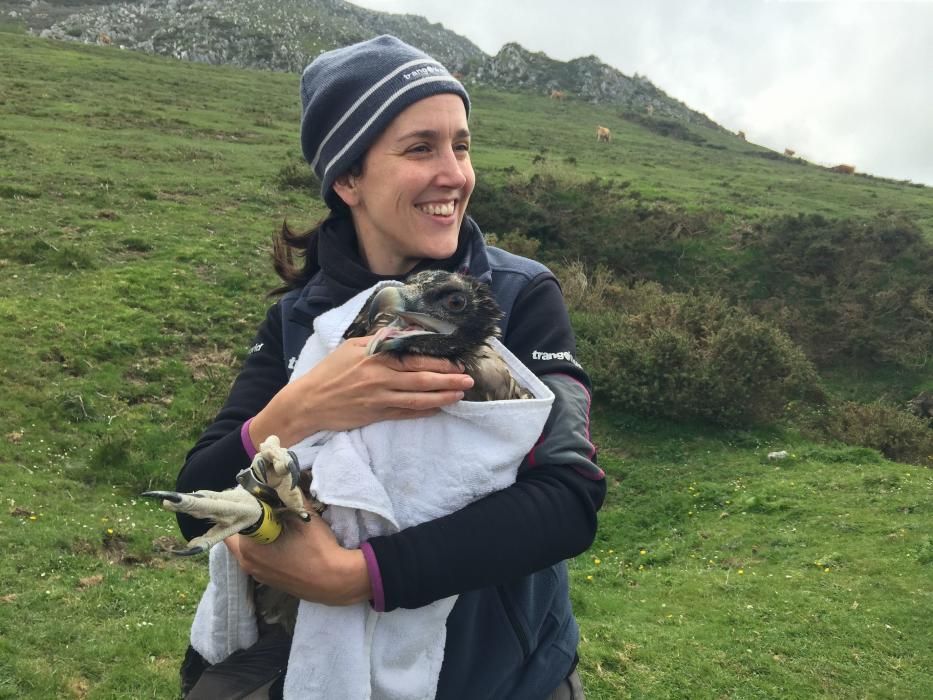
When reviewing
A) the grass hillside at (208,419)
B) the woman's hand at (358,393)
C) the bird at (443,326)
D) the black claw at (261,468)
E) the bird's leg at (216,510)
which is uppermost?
the bird at (443,326)

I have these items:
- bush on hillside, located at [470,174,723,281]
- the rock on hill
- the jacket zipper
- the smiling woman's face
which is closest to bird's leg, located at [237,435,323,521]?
the jacket zipper

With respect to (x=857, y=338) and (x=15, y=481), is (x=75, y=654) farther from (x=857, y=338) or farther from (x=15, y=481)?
(x=857, y=338)

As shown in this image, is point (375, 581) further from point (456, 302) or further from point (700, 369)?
point (700, 369)

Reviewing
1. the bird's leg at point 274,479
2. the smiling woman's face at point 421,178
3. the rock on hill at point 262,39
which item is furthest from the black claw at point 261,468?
the rock on hill at point 262,39

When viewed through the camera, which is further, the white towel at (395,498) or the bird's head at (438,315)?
the bird's head at (438,315)

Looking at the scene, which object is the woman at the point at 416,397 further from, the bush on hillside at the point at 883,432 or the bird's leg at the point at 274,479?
the bush on hillside at the point at 883,432

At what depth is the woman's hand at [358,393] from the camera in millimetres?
1795

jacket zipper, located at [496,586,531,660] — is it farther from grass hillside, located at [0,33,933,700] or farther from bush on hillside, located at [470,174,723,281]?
bush on hillside, located at [470,174,723,281]

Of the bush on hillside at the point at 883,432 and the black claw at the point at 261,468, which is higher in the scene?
the black claw at the point at 261,468

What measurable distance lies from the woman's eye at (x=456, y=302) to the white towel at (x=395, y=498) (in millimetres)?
319

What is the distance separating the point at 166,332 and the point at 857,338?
18305 millimetres

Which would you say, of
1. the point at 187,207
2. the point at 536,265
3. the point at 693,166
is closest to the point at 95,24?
the point at 693,166

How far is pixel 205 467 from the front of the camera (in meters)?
2.03

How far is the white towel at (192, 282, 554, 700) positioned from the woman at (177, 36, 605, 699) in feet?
0.16
